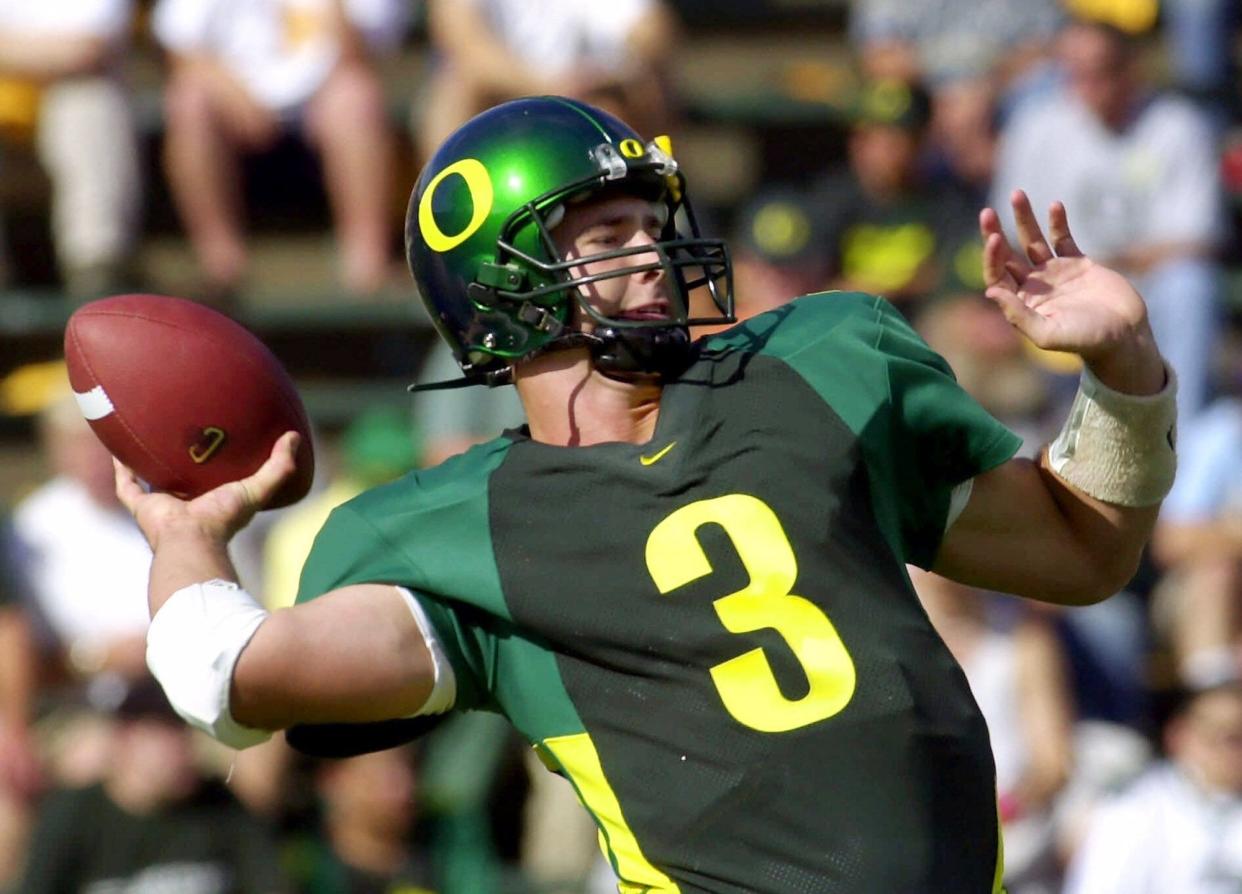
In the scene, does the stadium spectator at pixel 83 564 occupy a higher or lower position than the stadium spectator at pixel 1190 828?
higher

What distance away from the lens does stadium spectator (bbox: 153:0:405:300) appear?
25.8ft

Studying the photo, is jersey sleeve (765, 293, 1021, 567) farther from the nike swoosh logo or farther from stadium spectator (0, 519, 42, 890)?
stadium spectator (0, 519, 42, 890)

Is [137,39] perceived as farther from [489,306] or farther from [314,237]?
[489,306]

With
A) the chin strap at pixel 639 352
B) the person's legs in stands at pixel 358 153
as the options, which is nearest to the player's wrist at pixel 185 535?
the chin strap at pixel 639 352

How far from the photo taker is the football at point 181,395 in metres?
3.09

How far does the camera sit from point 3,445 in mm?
8148

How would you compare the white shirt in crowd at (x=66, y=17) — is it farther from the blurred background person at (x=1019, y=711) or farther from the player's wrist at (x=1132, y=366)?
the player's wrist at (x=1132, y=366)

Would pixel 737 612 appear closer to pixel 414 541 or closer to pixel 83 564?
pixel 414 541

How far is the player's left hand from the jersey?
0.15m

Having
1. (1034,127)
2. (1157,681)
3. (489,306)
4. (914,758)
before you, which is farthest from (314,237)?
(914,758)

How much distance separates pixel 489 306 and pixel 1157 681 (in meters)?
4.48

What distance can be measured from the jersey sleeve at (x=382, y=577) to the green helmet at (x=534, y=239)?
368mm

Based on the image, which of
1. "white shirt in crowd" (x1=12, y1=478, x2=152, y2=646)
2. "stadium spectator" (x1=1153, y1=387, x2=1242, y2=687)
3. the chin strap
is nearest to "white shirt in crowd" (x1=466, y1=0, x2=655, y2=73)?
"white shirt in crowd" (x1=12, y1=478, x2=152, y2=646)

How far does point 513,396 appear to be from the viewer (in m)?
6.52
